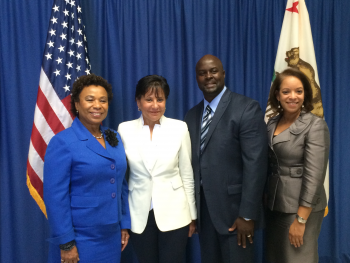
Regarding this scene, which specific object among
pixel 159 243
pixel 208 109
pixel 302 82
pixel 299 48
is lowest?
pixel 159 243

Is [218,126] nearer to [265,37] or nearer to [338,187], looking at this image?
[265,37]

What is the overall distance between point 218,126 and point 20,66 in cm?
192

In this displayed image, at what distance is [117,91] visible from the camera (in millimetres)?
2355

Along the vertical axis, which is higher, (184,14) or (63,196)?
(184,14)

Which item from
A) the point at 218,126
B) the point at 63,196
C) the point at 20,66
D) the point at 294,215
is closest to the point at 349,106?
the point at 294,215

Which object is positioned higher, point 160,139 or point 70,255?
point 160,139

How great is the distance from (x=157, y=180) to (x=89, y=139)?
50 centimetres

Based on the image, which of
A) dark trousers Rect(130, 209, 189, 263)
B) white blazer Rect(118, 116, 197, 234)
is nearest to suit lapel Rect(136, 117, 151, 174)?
white blazer Rect(118, 116, 197, 234)

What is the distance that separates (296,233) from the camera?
1548 millimetres

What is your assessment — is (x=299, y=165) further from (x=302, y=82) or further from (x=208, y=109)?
(x=208, y=109)

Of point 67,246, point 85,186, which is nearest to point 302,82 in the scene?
point 85,186

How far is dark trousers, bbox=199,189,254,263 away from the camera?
5.40 feet

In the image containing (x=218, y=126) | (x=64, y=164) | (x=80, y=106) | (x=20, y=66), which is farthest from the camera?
(x=20, y=66)

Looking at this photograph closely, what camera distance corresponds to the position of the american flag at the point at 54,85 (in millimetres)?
1939
